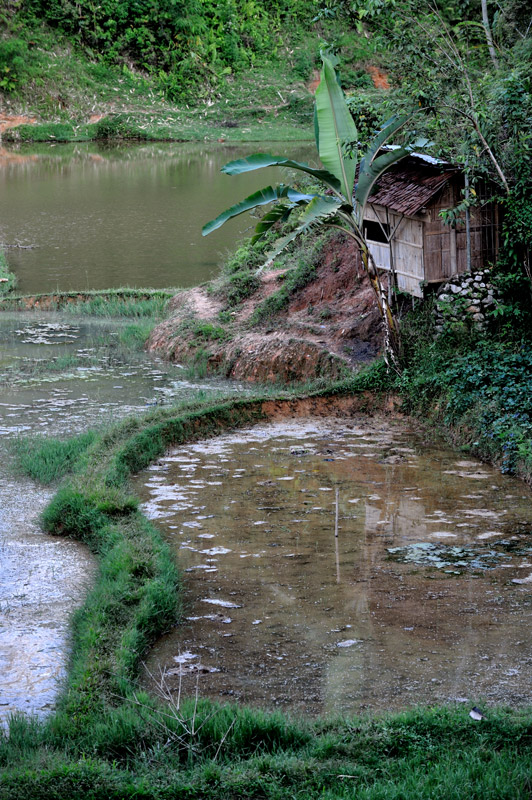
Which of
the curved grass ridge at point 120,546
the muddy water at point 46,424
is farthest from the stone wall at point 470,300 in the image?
the muddy water at point 46,424

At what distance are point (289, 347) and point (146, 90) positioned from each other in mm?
39161

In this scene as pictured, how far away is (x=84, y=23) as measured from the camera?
163 ft

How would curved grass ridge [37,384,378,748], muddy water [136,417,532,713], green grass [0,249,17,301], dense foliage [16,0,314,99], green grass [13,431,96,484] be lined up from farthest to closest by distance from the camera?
1. dense foliage [16,0,314,99]
2. green grass [0,249,17,301]
3. green grass [13,431,96,484]
4. muddy water [136,417,532,713]
5. curved grass ridge [37,384,378,748]

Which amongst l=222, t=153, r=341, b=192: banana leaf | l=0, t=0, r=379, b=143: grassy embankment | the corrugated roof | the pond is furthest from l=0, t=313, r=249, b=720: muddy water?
l=0, t=0, r=379, b=143: grassy embankment

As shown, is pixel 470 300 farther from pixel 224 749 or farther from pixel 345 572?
pixel 224 749

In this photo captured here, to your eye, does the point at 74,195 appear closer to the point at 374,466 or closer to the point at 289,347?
the point at 289,347

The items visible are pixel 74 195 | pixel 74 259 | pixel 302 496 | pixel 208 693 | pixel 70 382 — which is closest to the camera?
pixel 208 693

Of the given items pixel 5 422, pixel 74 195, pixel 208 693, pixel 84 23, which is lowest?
pixel 208 693

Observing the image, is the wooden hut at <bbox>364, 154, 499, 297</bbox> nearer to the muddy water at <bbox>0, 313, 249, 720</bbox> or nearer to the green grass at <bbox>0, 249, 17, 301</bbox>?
the muddy water at <bbox>0, 313, 249, 720</bbox>

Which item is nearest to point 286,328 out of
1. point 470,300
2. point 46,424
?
point 470,300

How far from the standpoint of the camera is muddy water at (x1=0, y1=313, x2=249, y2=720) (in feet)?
19.6

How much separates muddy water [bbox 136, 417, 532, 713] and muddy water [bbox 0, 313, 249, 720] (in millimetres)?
823

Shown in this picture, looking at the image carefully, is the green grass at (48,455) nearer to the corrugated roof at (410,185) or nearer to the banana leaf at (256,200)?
the banana leaf at (256,200)

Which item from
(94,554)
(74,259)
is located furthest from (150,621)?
(74,259)
